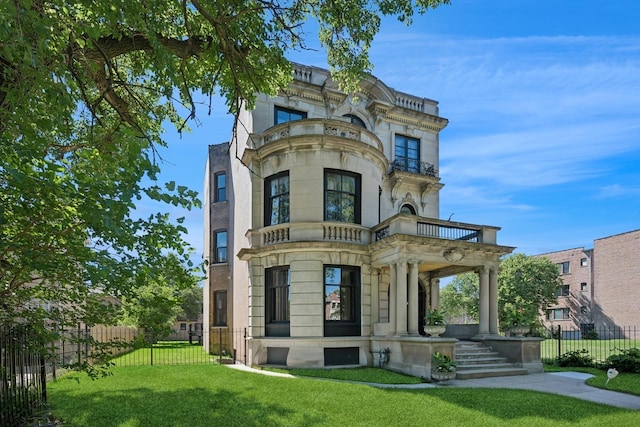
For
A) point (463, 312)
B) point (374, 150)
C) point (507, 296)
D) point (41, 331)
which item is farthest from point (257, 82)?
point (463, 312)

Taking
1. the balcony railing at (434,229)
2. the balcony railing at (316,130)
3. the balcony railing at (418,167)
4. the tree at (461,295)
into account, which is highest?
the balcony railing at (316,130)

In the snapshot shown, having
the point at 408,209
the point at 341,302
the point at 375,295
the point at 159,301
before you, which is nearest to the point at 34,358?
the point at 159,301

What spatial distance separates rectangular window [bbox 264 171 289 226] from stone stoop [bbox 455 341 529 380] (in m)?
8.47

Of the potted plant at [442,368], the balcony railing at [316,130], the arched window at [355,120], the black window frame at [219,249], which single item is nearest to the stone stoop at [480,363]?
the potted plant at [442,368]

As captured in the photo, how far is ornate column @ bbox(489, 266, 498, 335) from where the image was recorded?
55.9 feet

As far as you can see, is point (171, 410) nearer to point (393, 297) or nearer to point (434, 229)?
point (393, 297)

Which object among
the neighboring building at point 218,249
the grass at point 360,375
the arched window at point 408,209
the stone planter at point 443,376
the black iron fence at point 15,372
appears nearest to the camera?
the black iron fence at point 15,372

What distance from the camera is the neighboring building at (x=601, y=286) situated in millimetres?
42469

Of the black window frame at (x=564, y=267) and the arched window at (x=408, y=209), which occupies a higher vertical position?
the arched window at (x=408, y=209)

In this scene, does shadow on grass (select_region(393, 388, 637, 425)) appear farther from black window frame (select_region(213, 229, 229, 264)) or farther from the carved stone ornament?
black window frame (select_region(213, 229, 229, 264))

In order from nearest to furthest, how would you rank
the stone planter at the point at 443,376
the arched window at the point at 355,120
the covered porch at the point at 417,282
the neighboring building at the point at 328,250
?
the stone planter at the point at 443,376 → the covered porch at the point at 417,282 → the neighboring building at the point at 328,250 → the arched window at the point at 355,120

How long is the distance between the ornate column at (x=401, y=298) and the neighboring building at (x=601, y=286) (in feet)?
124

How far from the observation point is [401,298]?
14.9 m

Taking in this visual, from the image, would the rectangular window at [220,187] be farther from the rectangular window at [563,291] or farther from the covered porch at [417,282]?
the rectangular window at [563,291]
